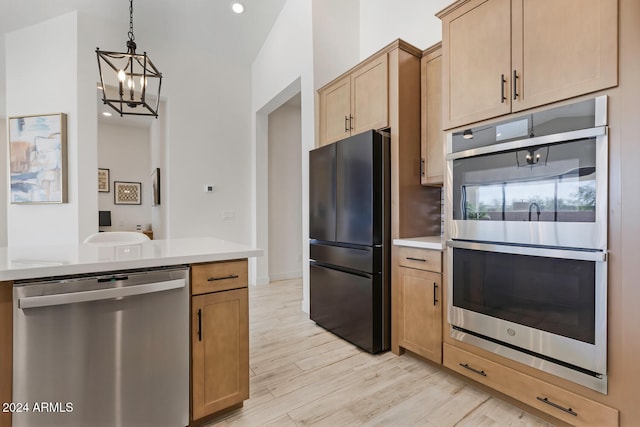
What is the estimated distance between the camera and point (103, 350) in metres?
1.29

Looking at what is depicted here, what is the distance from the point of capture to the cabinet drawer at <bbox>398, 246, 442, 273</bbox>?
6.82 feet

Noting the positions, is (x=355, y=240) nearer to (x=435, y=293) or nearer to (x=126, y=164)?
(x=435, y=293)

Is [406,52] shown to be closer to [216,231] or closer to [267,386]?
[267,386]

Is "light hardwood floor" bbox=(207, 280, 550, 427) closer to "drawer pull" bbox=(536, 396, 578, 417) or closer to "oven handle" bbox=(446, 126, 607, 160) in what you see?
"drawer pull" bbox=(536, 396, 578, 417)

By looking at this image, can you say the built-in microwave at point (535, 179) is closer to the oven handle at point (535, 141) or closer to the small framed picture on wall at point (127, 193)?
the oven handle at point (535, 141)

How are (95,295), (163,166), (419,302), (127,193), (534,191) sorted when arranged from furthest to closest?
(127,193) → (163,166) → (419,302) → (534,191) → (95,295)

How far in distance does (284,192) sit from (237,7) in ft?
8.65

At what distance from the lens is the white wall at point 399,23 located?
278 centimetres

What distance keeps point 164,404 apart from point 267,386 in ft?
2.28

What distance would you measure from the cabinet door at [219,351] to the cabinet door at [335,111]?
187 centimetres

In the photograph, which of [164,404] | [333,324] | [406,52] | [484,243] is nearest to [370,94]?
[406,52]

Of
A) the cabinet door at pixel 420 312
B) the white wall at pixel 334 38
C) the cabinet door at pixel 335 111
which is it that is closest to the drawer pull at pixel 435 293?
the cabinet door at pixel 420 312

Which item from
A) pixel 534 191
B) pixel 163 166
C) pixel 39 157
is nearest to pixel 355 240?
pixel 534 191

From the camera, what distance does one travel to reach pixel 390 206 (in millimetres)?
2398
